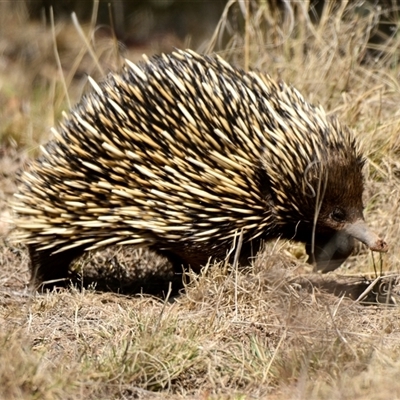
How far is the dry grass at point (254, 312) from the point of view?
351 centimetres

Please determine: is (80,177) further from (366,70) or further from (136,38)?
(136,38)

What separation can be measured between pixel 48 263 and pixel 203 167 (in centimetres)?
115

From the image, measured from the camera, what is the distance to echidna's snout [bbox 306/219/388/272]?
175 inches

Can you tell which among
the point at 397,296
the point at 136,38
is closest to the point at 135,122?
the point at 397,296

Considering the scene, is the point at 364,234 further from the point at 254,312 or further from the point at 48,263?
the point at 48,263

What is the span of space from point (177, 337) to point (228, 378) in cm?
31

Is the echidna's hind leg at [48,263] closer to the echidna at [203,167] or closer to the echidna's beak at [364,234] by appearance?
the echidna at [203,167]

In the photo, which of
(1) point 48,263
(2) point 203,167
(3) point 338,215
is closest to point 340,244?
(3) point 338,215

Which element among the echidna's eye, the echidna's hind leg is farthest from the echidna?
the echidna's hind leg

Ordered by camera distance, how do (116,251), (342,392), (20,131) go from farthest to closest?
1. (20,131)
2. (116,251)
3. (342,392)

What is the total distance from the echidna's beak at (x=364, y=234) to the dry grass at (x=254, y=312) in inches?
9.0

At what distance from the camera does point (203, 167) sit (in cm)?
457

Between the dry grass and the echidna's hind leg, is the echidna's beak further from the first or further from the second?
the echidna's hind leg

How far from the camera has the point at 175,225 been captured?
183 inches
